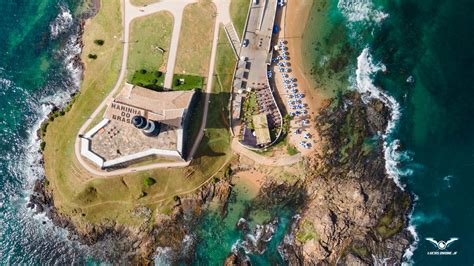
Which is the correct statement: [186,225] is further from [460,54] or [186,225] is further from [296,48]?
[460,54]

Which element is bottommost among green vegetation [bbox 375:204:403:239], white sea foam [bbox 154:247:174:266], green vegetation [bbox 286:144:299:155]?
white sea foam [bbox 154:247:174:266]

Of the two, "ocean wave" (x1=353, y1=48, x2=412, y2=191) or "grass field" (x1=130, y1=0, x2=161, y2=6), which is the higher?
"grass field" (x1=130, y1=0, x2=161, y2=6)

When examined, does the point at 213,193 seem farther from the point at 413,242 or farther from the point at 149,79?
the point at 413,242

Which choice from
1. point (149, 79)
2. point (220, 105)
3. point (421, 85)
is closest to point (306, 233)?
point (220, 105)

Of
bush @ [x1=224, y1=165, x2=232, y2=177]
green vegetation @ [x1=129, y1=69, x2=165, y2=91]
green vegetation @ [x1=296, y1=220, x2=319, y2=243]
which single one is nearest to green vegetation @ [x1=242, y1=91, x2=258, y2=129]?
bush @ [x1=224, y1=165, x2=232, y2=177]

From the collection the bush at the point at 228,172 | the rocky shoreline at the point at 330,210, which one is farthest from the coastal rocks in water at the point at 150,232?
the bush at the point at 228,172

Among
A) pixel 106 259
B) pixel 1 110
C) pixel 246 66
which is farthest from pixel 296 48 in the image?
pixel 1 110

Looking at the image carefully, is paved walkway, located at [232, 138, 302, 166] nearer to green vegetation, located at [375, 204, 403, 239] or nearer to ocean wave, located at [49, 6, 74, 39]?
green vegetation, located at [375, 204, 403, 239]
